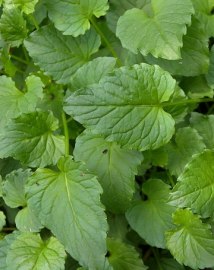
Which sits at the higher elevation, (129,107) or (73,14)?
(73,14)

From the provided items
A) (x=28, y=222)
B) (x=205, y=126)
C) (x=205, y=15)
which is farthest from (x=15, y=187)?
(x=205, y=15)

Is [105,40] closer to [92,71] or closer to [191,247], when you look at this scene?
[92,71]

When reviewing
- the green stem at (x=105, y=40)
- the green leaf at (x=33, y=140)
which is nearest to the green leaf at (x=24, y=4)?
the green stem at (x=105, y=40)

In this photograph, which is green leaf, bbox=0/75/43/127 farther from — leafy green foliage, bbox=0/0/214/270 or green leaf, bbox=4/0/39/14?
green leaf, bbox=4/0/39/14

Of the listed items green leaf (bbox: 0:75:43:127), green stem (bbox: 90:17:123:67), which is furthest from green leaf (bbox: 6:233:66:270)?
green stem (bbox: 90:17:123:67)

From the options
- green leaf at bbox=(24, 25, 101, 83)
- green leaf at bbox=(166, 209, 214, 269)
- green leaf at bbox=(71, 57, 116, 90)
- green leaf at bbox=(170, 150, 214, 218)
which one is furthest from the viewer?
green leaf at bbox=(24, 25, 101, 83)

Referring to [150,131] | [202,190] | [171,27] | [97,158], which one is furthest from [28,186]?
[171,27]

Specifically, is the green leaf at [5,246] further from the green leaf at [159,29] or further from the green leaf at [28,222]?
the green leaf at [159,29]
